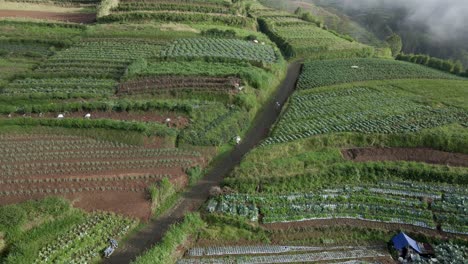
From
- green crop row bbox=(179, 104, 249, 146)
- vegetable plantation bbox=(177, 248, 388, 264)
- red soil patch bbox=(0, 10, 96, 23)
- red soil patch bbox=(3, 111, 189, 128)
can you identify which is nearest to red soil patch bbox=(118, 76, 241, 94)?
green crop row bbox=(179, 104, 249, 146)

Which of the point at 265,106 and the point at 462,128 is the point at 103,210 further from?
the point at 462,128

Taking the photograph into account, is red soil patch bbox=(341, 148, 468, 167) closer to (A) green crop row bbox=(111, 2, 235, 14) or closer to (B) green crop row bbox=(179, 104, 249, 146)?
(B) green crop row bbox=(179, 104, 249, 146)

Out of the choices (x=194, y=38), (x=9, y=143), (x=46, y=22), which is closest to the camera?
(x=9, y=143)

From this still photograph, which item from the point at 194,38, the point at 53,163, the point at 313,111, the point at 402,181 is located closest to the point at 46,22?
the point at 194,38

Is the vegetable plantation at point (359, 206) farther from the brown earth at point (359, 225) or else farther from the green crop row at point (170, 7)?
the green crop row at point (170, 7)

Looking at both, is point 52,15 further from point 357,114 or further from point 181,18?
point 357,114

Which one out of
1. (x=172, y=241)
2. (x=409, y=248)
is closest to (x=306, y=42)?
(x=409, y=248)
